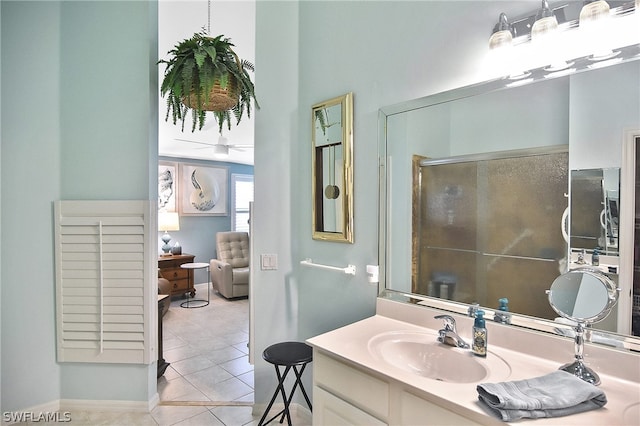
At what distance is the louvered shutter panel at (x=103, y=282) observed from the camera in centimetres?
224

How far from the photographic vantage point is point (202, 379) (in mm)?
2828

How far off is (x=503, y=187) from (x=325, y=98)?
3.85 feet

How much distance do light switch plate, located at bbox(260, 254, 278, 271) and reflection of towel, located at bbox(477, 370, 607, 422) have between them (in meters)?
1.52

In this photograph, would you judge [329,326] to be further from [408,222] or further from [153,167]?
[153,167]

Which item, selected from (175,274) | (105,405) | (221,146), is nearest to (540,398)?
(105,405)

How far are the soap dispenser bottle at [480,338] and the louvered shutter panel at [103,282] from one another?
199 centimetres

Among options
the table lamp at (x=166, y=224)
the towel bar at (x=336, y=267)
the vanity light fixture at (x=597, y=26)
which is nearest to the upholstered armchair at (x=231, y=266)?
the table lamp at (x=166, y=224)

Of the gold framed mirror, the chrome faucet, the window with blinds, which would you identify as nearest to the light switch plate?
the gold framed mirror

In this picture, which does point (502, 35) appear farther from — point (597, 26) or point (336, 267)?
point (336, 267)

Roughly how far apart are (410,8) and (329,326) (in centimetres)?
181

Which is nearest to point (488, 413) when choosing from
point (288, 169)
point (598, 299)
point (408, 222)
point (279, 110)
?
point (598, 299)

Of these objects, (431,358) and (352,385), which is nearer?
(352,385)

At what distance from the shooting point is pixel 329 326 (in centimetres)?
209

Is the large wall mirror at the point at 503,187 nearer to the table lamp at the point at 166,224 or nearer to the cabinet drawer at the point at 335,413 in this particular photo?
the cabinet drawer at the point at 335,413
